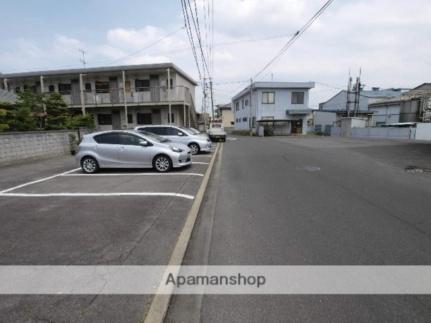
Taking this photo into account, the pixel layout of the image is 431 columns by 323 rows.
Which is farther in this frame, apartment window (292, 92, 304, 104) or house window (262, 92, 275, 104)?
apartment window (292, 92, 304, 104)

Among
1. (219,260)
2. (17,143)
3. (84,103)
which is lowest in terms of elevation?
(219,260)

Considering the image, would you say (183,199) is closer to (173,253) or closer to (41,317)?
(173,253)

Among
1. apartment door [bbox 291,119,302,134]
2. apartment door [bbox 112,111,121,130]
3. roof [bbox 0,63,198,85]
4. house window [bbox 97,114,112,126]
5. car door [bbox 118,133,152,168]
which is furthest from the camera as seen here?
apartment door [bbox 291,119,302,134]

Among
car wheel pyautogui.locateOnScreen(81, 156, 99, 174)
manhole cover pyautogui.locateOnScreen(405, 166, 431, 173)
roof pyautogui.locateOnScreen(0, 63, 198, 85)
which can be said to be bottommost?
manhole cover pyautogui.locateOnScreen(405, 166, 431, 173)

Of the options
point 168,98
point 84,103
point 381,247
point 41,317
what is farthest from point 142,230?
point 84,103

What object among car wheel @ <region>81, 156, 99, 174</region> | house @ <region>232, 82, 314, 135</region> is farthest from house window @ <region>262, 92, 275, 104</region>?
car wheel @ <region>81, 156, 99, 174</region>

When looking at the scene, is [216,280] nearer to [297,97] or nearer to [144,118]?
[144,118]

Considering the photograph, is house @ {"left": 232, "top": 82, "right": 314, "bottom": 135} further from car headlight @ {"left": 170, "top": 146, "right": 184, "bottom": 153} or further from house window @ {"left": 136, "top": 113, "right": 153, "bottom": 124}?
car headlight @ {"left": 170, "top": 146, "right": 184, "bottom": 153}

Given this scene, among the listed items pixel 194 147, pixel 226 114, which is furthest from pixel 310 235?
pixel 226 114

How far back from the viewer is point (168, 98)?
21812 mm

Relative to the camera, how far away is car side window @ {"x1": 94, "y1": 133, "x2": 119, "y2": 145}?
870 cm

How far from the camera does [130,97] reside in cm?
2236

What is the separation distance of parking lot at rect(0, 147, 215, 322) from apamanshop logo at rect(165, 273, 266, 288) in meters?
0.34

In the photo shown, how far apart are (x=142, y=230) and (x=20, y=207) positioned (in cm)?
311
